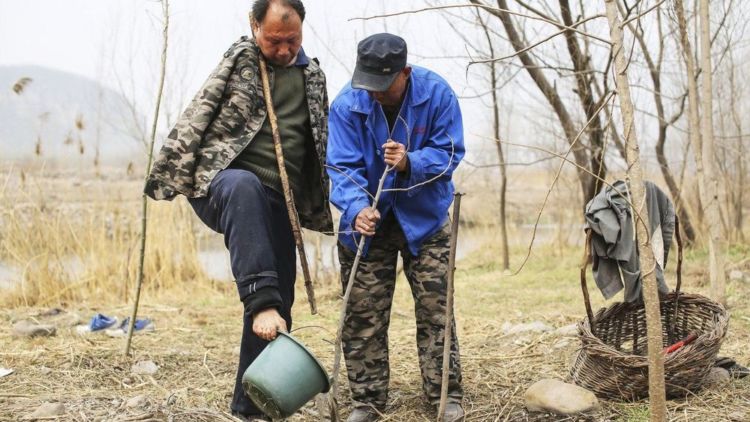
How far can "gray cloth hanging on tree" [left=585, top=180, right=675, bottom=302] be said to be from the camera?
355cm

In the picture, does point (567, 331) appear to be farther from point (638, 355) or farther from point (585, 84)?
point (585, 84)

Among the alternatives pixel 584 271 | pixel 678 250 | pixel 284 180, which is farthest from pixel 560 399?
pixel 284 180

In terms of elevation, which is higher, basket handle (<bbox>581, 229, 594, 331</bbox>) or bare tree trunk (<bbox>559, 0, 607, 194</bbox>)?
bare tree trunk (<bbox>559, 0, 607, 194</bbox>)

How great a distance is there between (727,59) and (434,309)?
663 centimetres

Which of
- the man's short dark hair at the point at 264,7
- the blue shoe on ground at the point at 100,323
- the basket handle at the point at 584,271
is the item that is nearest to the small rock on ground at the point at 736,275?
the basket handle at the point at 584,271

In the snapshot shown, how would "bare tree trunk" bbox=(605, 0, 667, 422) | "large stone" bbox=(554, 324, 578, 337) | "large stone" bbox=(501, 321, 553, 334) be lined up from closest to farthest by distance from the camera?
"bare tree trunk" bbox=(605, 0, 667, 422)
"large stone" bbox=(554, 324, 578, 337)
"large stone" bbox=(501, 321, 553, 334)

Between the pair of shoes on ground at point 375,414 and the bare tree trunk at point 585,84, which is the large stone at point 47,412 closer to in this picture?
the pair of shoes on ground at point 375,414

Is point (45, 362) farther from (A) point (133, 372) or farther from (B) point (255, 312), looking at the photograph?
(B) point (255, 312)

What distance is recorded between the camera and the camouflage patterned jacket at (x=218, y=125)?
10.4ft

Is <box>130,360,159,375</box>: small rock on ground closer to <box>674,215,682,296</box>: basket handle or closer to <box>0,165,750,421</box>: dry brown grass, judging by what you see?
<box>0,165,750,421</box>: dry brown grass

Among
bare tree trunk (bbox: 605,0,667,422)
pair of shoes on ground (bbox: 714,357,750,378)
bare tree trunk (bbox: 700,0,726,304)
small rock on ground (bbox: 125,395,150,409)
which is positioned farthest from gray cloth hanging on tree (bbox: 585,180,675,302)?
small rock on ground (bbox: 125,395,150,409)

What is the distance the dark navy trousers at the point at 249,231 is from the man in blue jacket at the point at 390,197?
268 millimetres

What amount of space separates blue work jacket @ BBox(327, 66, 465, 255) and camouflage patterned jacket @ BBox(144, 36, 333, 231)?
0.26 m

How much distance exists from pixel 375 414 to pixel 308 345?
70.5 inches
